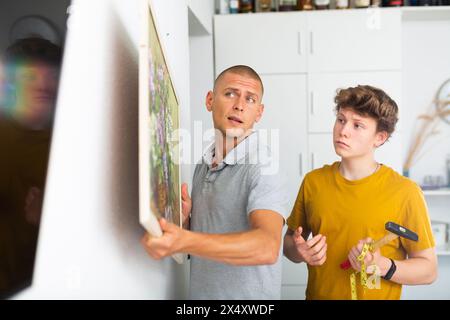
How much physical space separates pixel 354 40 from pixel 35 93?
2462mm

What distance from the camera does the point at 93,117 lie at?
78 centimetres

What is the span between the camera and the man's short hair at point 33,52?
507mm

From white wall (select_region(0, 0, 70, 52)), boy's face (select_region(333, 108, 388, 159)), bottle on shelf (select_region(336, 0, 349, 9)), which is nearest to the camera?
white wall (select_region(0, 0, 70, 52))

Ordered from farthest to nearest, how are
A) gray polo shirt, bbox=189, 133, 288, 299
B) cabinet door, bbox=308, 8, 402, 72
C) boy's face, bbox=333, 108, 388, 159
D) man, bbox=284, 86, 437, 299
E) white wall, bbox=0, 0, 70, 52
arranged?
1. cabinet door, bbox=308, 8, 402, 72
2. boy's face, bbox=333, 108, 388, 159
3. man, bbox=284, 86, 437, 299
4. gray polo shirt, bbox=189, 133, 288, 299
5. white wall, bbox=0, 0, 70, 52

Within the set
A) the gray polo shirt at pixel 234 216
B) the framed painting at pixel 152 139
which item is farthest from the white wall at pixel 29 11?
the gray polo shirt at pixel 234 216

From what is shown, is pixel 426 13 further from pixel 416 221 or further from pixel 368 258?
pixel 368 258

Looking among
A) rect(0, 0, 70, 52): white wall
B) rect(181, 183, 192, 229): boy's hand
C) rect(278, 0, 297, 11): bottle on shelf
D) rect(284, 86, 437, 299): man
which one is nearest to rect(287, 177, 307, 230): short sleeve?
rect(284, 86, 437, 299): man

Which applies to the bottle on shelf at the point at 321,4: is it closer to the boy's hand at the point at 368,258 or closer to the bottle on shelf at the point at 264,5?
the bottle on shelf at the point at 264,5

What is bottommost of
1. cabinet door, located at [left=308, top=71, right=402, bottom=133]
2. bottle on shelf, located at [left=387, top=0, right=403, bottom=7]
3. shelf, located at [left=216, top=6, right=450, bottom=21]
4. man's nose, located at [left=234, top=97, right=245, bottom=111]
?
man's nose, located at [left=234, top=97, right=245, bottom=111]

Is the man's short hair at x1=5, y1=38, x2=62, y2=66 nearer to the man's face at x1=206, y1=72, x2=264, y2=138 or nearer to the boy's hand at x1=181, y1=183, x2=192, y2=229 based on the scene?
the man's face at x1=206, y1=72, x2=264, y2=138

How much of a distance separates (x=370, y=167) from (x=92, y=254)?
38.7 inches

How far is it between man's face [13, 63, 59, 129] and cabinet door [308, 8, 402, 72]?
2329 mm

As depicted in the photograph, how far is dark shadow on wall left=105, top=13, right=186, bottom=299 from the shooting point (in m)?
0.88

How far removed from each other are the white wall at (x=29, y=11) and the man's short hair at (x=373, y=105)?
1.04 m
